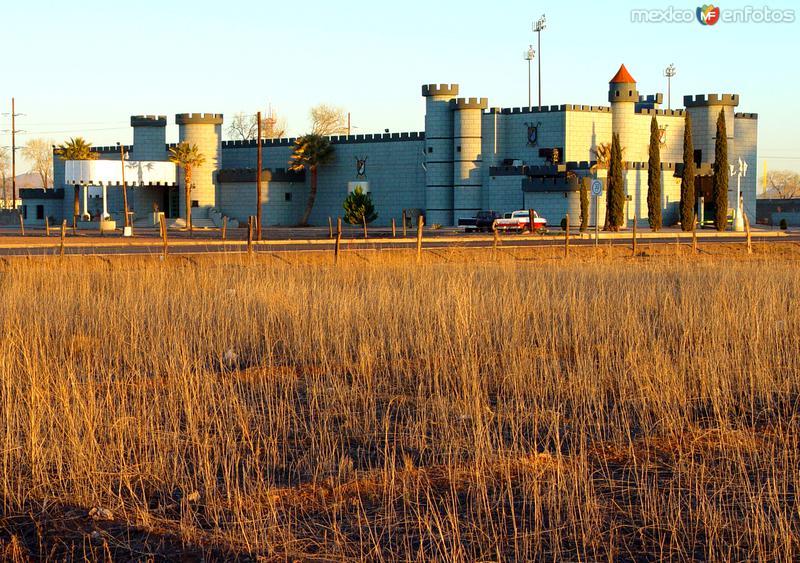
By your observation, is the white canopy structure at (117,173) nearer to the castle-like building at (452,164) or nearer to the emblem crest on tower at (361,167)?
the castle-like building at (452,164)

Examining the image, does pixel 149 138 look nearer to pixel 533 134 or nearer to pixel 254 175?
pixel 254 175

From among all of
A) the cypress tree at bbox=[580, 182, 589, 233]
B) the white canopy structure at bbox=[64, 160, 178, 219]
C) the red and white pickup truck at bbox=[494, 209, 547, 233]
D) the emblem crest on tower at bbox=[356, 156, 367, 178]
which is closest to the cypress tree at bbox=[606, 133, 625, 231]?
the cypress tree at bbox=[580, 182, 589, 233]

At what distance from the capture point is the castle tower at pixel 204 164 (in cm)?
7588

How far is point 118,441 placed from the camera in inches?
315

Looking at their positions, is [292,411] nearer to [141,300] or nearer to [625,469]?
[625,469]

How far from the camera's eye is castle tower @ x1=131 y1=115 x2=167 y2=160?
7781 centimetres

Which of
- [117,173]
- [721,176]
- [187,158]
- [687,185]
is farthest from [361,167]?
[721,176]

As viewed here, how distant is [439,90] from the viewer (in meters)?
68.8

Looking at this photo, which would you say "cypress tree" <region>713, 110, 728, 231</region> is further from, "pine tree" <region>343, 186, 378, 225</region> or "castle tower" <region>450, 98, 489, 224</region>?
"pine tree" <region>343, 186, 378, 225</region>

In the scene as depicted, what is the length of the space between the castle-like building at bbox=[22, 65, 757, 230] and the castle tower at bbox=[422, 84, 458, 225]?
63mm

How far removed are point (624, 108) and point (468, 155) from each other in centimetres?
984

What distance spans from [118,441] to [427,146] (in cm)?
6258

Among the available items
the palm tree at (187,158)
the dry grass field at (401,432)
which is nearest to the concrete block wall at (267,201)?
the palm tree at (187,158)

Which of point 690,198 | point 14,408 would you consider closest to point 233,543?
point 14,408
